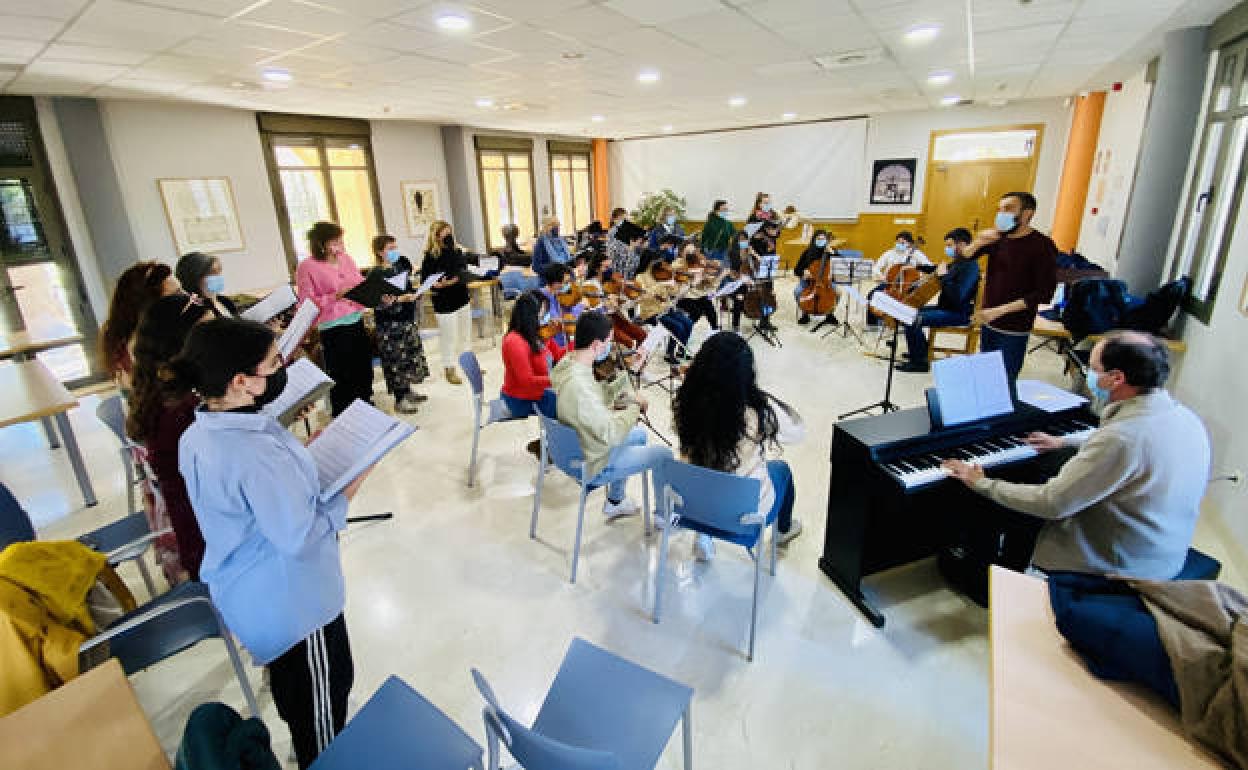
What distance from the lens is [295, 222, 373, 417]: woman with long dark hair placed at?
3.77 metres

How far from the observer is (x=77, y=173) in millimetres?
5320

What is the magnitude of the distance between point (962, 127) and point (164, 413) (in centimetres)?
1119

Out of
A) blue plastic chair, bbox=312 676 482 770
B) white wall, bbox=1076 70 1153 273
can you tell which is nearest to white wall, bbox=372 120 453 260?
blue plastic chair, bbox=312 676 482 770

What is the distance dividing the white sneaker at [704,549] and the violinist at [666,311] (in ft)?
8.45

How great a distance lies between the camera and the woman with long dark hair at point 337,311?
377cm

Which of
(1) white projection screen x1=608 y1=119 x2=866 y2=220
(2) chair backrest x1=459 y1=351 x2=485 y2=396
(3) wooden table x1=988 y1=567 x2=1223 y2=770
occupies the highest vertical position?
(1) white projection screen x1=608 y1=119 x2=866 y2=220

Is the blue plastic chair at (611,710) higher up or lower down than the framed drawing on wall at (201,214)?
lower down

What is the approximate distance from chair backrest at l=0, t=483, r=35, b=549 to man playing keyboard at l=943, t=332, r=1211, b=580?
344 cm

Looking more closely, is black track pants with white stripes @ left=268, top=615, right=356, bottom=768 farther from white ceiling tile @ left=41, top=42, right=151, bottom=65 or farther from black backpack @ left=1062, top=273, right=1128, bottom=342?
black backpack @ left=1062, top=273, right=1128, bottom=342

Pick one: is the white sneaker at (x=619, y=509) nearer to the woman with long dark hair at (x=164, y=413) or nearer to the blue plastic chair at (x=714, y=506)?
the blue plastic chair at (x=714, y=506)

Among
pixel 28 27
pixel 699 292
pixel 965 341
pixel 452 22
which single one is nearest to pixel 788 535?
pixel 699 292

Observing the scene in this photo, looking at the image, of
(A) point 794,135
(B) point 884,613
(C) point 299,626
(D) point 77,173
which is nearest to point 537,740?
(C) point 299,626

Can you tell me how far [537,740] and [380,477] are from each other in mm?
2964

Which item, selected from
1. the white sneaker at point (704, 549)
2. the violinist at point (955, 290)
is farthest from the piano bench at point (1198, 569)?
the violinist at point (955, 290)
